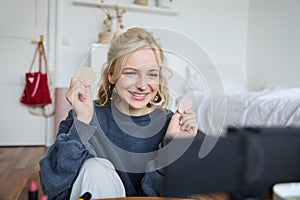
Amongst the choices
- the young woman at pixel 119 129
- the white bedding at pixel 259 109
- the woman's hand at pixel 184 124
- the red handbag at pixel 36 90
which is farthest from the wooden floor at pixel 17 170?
the white bedding at pixel 259 109

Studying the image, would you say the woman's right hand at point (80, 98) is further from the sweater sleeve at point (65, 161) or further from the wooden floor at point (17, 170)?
the wooden floor at point (17, 170)

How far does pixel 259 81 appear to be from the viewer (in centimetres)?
330

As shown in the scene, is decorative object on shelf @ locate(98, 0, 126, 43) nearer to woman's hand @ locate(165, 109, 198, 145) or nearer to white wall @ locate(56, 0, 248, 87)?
white wall @ locate(56, 0, 248, 87)

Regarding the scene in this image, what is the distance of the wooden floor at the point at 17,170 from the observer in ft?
5.16

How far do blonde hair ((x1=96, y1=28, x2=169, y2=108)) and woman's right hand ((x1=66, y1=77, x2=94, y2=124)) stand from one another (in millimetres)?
137

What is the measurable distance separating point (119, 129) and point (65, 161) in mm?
239

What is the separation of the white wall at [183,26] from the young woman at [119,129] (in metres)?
1.89

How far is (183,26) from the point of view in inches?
125

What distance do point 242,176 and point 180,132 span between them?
0.37 m

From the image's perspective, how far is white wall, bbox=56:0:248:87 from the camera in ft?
9.16

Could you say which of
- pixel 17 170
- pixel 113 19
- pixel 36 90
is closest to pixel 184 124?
pixel 17 170

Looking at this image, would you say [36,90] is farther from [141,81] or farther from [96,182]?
[96,182]

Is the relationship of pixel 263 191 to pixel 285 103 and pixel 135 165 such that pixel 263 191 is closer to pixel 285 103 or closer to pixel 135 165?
pixel 135 165

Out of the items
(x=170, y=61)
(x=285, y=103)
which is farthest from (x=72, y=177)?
(x=285, y=103)
